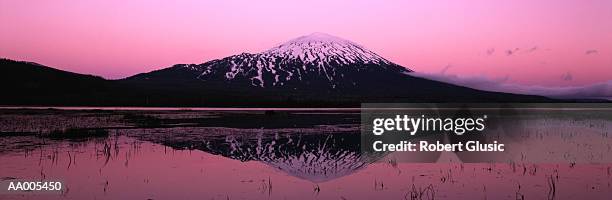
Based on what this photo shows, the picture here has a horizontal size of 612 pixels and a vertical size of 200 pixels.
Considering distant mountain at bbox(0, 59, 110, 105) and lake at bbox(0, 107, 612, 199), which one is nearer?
lake at bbox(0, 107, 612, 199)

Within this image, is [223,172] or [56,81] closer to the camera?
[223,172]

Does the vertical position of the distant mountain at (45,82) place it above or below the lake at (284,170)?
above

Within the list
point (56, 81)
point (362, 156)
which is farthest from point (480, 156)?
point (56, 81)

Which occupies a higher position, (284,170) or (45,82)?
(45,82)

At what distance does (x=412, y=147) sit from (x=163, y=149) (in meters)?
12.2

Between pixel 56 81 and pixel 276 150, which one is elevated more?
pixel 56 81

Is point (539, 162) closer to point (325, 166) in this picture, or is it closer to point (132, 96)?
point (325, 166)

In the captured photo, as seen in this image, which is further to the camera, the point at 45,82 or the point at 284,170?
the point at 45,82

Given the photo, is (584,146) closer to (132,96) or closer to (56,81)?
(132,96)

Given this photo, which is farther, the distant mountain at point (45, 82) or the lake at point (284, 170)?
the distant mountain at point (45, 82)

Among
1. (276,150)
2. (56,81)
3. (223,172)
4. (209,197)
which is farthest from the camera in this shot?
(56,81)

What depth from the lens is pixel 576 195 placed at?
678 inches

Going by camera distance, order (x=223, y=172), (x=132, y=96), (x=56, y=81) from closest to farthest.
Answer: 1. (x=223, y=172)
2. (x=132, y=96)
3. (x=56, y=81)

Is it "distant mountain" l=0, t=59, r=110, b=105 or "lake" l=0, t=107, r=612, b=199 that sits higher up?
"distant mountain" l=0, t=59, r=110, b=105
